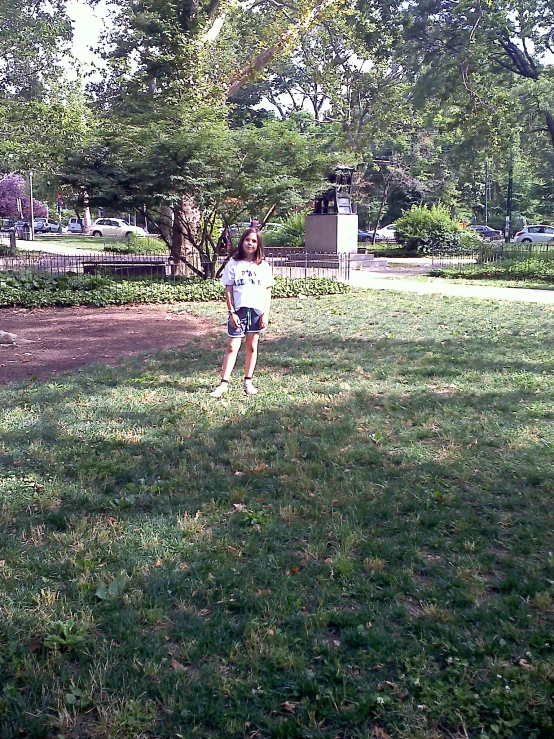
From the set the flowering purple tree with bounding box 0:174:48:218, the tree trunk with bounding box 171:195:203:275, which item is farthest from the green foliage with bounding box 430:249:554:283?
the flowering purple tree with bounding box 0:174:48:218

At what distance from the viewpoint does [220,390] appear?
703 cm

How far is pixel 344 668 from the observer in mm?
2816

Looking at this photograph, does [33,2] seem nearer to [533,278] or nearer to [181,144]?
[181,144]

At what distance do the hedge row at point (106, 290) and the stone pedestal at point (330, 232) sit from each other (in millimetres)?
8111

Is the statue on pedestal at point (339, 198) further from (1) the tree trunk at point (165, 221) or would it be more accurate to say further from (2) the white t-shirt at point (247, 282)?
(2) the white t-shirt at point (247, 282)

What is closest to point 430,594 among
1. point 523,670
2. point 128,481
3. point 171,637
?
point 523,670

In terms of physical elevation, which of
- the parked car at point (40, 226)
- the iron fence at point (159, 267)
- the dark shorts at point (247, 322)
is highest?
the parked car at point (40, 226)

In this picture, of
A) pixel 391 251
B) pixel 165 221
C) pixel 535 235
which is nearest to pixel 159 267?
pixel 165 221

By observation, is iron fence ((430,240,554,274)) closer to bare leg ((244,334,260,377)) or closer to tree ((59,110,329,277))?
tree ((59,110,329,277))

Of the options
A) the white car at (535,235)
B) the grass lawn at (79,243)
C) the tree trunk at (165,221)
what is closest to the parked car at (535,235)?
the white car at (535,235)

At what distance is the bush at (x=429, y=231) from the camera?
34188mm

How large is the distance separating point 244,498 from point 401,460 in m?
1.23

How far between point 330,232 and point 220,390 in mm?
19352

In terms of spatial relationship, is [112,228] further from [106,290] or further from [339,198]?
[106,290]
